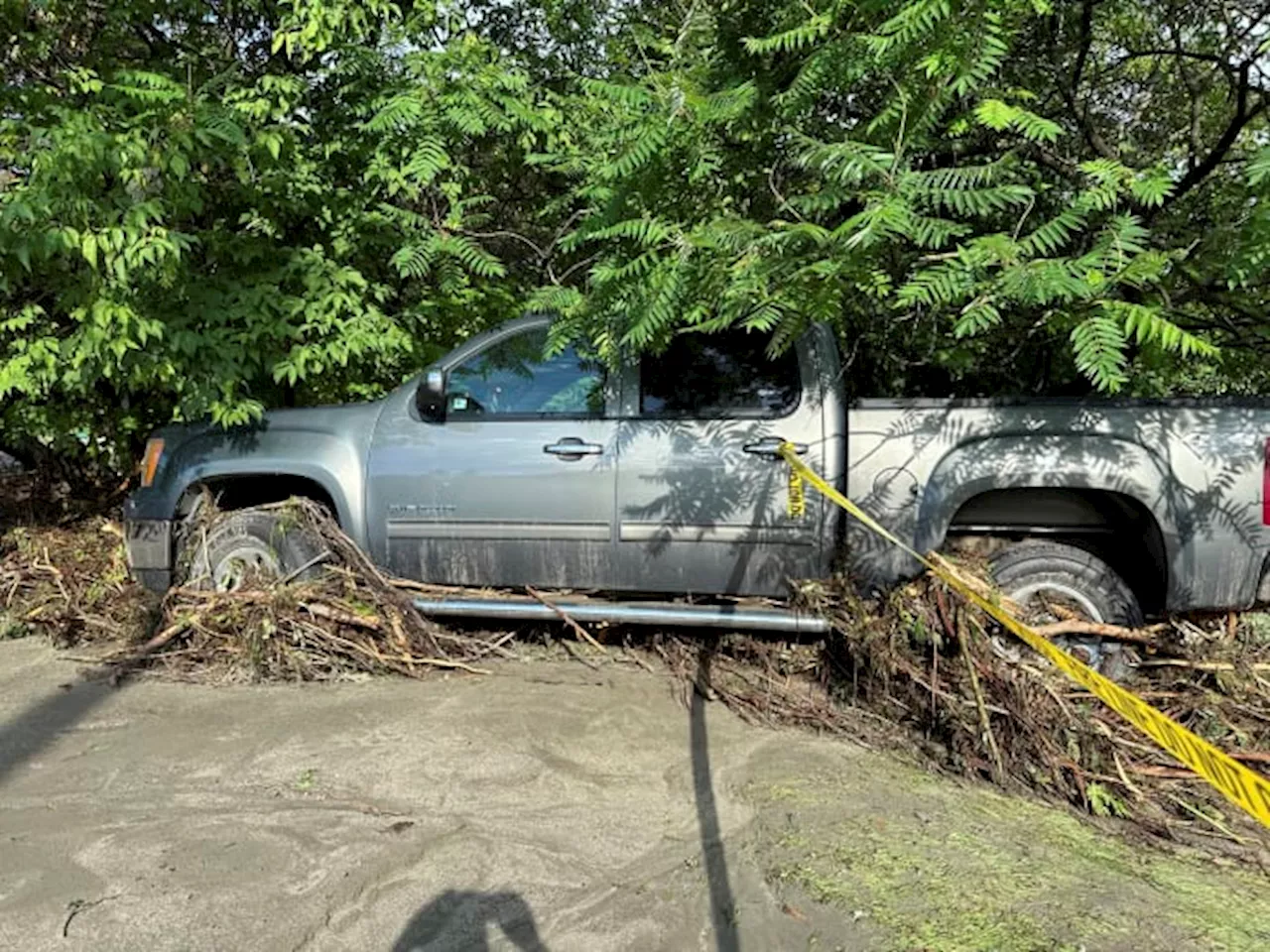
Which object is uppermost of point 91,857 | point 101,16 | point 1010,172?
point 101,16

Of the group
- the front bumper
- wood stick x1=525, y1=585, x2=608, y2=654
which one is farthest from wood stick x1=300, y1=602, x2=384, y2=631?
the front bumper

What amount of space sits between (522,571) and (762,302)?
223cm

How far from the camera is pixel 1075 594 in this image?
4.18 meters

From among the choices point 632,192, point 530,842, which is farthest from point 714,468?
point 530,842

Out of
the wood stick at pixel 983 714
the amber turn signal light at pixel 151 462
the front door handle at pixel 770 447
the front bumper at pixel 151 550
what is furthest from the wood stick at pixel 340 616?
the wood stick at pixel 983 714

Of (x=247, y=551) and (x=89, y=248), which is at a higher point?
(x=89, y=248)

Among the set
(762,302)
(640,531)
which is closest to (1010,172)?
(762,302)

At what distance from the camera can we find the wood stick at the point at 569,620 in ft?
15.1

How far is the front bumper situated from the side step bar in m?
1.48

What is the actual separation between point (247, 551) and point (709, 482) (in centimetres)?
256

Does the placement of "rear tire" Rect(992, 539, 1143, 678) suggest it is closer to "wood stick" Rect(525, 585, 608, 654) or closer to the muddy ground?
the muddy ground

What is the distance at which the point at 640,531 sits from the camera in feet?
15.0

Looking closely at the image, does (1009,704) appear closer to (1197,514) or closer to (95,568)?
(1197,514)

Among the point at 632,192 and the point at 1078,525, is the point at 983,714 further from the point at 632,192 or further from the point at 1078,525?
the point at 632,192
